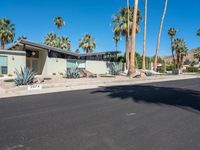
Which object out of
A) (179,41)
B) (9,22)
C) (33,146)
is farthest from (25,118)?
(179,41)

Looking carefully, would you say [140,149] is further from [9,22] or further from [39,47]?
[9,22]

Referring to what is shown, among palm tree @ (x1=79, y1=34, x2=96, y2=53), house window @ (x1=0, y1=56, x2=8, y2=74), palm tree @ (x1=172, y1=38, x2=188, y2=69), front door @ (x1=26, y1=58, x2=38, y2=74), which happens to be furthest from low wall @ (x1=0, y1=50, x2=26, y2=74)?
palm tree @ (x1=172, y1=38, x2=188, y2=69)

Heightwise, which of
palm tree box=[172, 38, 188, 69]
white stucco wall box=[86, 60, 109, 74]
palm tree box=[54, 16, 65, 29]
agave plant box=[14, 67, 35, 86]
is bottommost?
agave plant box=[14, 67, 35, 86]

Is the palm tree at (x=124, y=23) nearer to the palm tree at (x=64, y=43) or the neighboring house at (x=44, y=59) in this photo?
the neighboring house at (x=44, y=59)

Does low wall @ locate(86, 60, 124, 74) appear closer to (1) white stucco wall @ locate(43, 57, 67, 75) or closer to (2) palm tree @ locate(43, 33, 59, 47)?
(1) white stucco wall @ locate(43, 57, 67, 75)

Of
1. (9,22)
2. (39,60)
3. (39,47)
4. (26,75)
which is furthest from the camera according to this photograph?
(9,22)

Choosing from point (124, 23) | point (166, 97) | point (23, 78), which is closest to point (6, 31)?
point (124, 23)

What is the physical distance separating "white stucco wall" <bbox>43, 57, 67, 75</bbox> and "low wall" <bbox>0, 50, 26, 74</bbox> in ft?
10.7

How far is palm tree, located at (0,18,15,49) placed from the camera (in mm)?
42062

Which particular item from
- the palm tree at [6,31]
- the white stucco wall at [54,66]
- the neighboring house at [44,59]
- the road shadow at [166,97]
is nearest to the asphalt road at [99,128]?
the road shadow at [166,97]

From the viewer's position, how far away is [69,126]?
17.7 ft

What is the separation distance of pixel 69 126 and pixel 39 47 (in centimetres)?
2371

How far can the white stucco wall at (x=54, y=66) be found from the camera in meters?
28.7

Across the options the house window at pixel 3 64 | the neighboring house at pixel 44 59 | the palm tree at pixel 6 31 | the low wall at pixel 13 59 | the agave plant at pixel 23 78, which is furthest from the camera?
the palm tree at pixel 6 31
